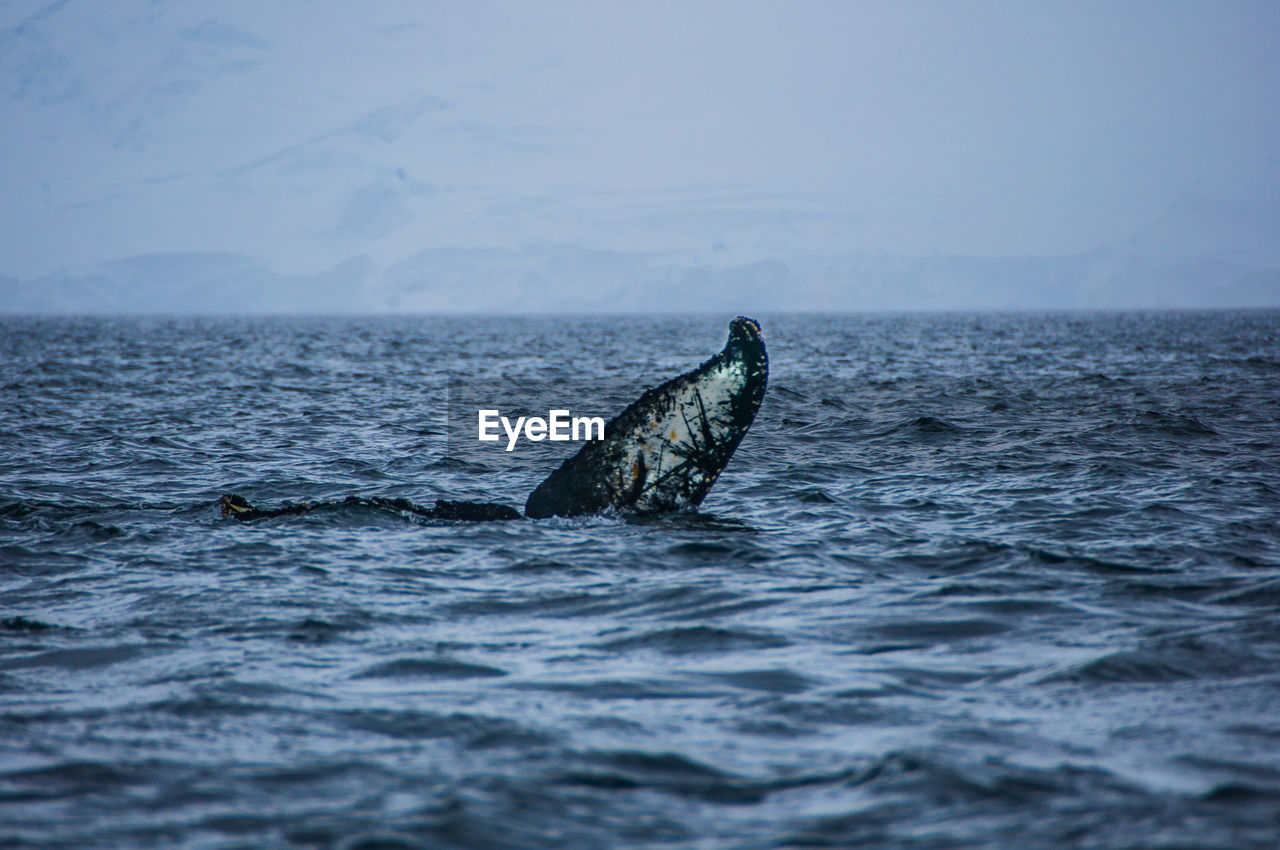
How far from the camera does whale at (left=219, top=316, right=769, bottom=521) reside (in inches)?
407

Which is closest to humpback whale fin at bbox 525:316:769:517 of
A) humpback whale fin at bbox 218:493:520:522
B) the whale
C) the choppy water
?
the whale

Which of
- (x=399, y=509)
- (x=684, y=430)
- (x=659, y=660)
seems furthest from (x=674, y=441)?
(x=659, y=660)

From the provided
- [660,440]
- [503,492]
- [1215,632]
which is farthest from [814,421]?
[1215,632]

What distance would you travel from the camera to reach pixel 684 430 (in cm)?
1045

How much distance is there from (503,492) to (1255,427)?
43.2 feet

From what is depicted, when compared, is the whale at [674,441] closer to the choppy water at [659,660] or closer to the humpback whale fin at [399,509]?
the choppy water at [659,660]

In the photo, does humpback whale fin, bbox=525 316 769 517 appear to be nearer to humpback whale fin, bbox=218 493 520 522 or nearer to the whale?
the whale

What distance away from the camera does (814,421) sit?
2161cm

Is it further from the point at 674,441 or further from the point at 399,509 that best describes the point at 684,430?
the point at 399,509

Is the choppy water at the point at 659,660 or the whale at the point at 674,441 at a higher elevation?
the whale at the point at 674,441

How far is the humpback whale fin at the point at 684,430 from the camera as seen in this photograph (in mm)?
10344

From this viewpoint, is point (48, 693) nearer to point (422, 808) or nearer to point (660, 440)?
point (422, 808)

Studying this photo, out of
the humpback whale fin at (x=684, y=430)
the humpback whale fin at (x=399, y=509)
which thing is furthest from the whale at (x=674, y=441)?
the humpback whale fin at (x=399, y=509)

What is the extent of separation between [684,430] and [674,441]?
5.9 inches
